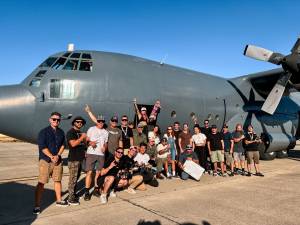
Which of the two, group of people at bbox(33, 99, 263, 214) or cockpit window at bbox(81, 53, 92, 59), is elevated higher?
cockpit window at bbox(81, 53, 92, 59)

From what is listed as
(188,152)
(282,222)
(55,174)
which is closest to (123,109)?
(188,152)

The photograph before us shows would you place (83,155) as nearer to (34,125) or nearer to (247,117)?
(34,125)

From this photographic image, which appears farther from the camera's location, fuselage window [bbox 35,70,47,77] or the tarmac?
fuselage window [bbox 35,70,47,77]

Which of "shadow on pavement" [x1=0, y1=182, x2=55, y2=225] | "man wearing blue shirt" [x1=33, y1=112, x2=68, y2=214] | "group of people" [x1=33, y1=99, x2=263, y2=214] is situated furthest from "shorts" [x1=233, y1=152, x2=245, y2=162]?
"man wearing blue shirt" [x1=33, y1=112, x2=68, y2=214]

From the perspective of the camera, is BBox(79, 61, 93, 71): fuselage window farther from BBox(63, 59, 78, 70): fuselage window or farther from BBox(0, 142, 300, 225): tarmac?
BBox(0, 142, 300, 225): tarmac

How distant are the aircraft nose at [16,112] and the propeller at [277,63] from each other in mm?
9672

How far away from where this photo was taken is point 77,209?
225 inches

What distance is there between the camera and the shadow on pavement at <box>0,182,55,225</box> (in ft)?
16.7

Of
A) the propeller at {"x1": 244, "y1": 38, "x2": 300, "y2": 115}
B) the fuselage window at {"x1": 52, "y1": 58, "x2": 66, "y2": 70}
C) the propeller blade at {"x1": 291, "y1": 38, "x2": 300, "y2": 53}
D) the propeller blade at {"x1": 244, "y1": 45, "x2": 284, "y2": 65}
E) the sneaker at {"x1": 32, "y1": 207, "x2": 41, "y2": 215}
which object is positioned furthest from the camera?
the propeller blade at {"x1": 244, "y1": 45, "x2": 284, "y2": 65}

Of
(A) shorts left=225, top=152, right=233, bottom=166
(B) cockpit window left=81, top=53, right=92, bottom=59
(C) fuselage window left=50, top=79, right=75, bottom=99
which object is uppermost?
(B) cockpit window left=81, top=53, right=92, bottom=59

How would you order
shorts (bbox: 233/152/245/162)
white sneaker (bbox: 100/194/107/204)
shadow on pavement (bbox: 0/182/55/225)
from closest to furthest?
1. shadow on pavement (bbox: 0/182/55/225)
2. white sneaker (bbox: 100/194/107/204)
3. shorts (bbox: 233/152/245/162)

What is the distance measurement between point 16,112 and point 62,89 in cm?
148

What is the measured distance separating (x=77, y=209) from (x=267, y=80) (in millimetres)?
11801

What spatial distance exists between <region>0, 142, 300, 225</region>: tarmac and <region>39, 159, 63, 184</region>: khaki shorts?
2.09ft
